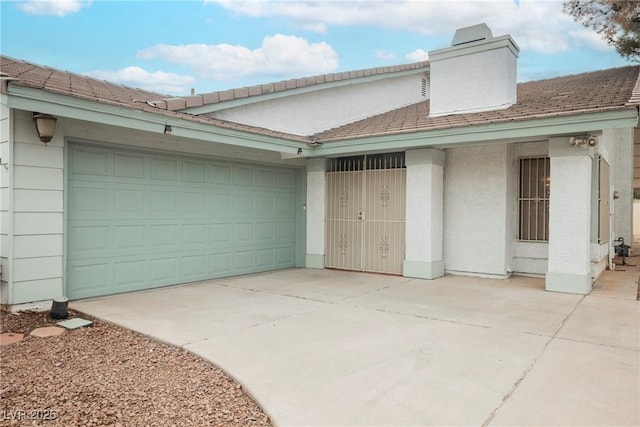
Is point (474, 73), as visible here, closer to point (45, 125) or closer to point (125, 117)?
point (125, 117)

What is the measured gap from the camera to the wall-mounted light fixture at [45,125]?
222 inches

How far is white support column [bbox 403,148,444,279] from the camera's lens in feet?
28.5

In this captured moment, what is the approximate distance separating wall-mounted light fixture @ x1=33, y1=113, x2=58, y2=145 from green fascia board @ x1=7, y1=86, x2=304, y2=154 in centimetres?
36

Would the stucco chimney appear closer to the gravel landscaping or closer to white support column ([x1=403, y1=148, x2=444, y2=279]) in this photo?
white support column ([x1=403, y1=148, x2=444, y2=279])

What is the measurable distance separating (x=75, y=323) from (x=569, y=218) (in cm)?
776

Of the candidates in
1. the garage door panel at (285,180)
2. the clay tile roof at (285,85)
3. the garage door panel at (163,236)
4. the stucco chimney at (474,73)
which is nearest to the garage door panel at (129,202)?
the garage door panel at (163,236)

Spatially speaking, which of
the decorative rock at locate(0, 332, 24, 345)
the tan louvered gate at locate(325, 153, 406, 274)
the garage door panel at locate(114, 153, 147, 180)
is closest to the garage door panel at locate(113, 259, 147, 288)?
the garage door panel at locate(114, 153, 147, 180)

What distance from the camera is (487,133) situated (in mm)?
7477

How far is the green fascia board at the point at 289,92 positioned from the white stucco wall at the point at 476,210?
149 inches

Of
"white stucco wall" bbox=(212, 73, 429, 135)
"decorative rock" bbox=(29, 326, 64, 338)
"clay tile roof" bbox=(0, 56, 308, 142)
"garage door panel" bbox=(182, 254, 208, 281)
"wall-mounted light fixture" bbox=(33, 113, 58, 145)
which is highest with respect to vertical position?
"white stucco wall" bbox=(212, 73, 429, 135)

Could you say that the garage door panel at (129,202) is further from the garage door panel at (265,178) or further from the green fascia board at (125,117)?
the garage door panel at (265,178)

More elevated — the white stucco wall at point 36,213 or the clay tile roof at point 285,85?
the clay tile roof at point 285,85

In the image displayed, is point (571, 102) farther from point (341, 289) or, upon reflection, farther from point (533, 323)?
point (341, 289)

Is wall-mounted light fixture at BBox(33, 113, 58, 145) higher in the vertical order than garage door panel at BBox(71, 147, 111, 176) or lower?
higher
